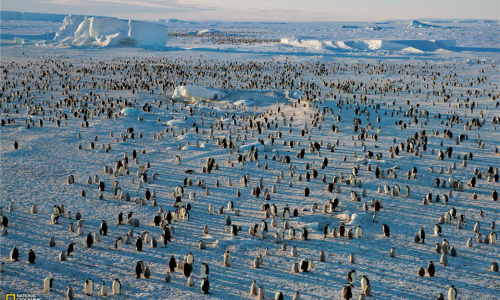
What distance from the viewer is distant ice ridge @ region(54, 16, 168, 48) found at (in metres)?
75.9

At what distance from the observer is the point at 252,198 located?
47.0 ft

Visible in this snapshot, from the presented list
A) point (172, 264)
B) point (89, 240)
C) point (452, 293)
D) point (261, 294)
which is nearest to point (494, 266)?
point (452, 293)

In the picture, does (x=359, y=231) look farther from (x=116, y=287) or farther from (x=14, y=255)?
(x=14, y=255)

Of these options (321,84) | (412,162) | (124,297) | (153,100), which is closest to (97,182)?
(124,297)

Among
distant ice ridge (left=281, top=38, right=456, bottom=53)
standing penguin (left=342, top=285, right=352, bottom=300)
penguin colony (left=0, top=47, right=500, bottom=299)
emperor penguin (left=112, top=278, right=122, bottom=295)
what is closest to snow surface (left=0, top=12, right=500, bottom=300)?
penguin colony (left=0, top=47, right=500, bottom=299)

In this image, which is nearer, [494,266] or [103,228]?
[494,266]

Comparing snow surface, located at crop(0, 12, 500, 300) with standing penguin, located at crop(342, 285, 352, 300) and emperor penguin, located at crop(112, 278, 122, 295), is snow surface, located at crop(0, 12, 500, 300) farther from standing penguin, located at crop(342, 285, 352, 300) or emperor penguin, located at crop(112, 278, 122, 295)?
standing penguin, located at crop(342, 285, 352, 300)

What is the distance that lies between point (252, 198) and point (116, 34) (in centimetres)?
6742

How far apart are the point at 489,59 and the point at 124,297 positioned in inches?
2537

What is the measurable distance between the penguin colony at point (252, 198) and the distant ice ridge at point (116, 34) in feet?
159

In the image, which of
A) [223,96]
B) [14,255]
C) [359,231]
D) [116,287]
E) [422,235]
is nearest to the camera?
[116,287]

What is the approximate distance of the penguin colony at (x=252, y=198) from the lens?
963 centimetres

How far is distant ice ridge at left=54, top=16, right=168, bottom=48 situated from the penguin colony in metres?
48.6

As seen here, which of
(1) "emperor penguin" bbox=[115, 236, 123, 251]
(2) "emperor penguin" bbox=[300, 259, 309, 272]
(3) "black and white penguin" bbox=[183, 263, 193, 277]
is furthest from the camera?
(1) "emperor penguin" bbox=[115, 236, 123, 251]
